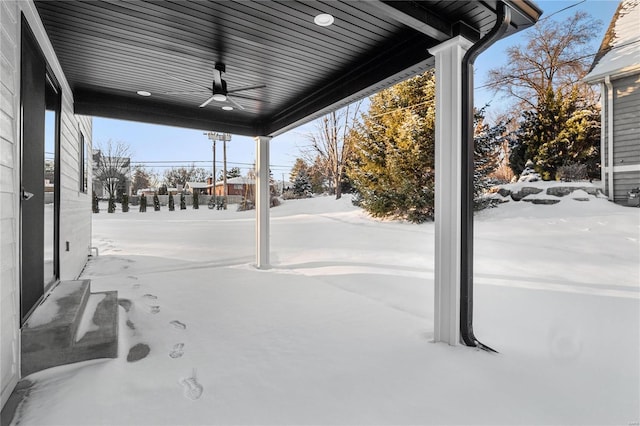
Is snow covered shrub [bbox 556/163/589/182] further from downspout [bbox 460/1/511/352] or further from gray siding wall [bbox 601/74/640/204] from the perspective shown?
downspout [bbox 460/1/511/352]

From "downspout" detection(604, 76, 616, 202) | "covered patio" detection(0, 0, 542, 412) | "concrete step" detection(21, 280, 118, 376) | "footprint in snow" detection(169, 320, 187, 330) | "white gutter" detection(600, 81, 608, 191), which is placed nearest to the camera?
"concrete step" detection(21, 280, 118, 376)

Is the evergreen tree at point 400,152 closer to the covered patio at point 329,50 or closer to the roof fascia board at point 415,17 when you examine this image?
the covered patio at point 329,50

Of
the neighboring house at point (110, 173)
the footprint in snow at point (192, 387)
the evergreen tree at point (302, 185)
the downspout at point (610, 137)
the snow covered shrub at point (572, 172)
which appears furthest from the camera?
the neighboring house at point (110, 173)

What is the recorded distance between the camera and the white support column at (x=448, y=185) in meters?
2.30

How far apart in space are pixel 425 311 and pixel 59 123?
4033 millimetres

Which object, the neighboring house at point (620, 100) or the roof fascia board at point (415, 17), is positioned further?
the neighboring house at point (620, 100)

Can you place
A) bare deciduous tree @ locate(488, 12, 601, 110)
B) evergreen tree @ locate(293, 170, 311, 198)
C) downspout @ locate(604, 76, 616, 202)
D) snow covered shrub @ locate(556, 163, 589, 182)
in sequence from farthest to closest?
evergreen tree @ locate(293, 170, 311, 198)
bare deciduous tree @ locate(488, 12, 601, 110)
snow covered shrub @ locate(556, 163, 589, 182)
downspout @ locate(604, 76, 616, 202)

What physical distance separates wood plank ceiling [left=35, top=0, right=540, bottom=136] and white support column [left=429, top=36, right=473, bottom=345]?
0.19m

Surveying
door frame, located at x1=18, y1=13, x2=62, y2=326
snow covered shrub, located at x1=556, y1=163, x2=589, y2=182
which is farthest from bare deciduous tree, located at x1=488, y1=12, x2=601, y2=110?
door frame, located at x1=18, y1=13, x2=62, y2=326

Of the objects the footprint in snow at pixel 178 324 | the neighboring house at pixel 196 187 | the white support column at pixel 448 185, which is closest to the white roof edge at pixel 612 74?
Result: the white support column at pixel 448 185

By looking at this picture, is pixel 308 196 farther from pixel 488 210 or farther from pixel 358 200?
pixel 488 210

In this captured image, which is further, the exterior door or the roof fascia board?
the exterior door

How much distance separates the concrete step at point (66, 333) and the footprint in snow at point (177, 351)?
34cm

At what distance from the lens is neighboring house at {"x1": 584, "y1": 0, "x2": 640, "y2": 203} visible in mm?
6590
